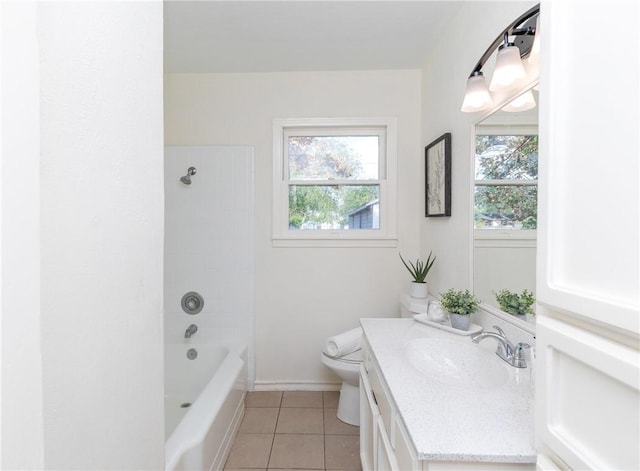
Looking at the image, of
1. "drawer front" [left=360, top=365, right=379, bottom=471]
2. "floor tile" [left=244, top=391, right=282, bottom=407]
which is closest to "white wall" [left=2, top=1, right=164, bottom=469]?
"drawer front" [left=360, top=365, right=379, bottom=471]

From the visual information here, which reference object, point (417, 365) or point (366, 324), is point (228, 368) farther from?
point (417, 365)

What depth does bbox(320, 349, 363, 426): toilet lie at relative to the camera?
206cm

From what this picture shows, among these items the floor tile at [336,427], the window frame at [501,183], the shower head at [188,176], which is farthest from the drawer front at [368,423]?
the shower head at [188,176]

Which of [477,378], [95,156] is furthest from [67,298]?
[477,378]

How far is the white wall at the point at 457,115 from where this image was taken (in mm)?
1550

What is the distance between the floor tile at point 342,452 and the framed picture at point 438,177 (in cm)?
147

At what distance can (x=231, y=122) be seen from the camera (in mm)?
2566

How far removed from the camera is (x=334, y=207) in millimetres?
2594

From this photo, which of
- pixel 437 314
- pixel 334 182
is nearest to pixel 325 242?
pixel 334 182

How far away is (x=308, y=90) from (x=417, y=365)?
2101 millimetres

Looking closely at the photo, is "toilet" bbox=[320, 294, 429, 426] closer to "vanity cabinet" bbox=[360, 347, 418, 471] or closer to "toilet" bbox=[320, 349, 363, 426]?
"toilet" bbox=[320, 349, 363, 426]

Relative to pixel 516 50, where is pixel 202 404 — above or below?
below

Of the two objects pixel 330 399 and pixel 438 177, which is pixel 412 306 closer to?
pixel 438 177

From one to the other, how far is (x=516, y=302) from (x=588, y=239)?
0.95 metres
